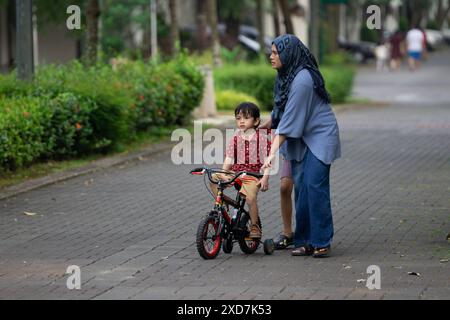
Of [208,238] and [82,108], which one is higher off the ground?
[82,108]

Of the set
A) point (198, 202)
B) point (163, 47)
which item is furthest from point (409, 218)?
point (163, 47)

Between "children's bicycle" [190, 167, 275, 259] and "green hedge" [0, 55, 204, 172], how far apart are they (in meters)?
4.88

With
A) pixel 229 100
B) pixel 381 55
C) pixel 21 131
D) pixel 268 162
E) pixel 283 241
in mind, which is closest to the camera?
pixel 268 162

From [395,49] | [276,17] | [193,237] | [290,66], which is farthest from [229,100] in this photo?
[395,49]

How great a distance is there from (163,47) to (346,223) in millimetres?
33897

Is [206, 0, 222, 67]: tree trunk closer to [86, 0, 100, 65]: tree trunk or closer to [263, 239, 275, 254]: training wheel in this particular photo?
[86, 0, 100, 65]: tree trunk

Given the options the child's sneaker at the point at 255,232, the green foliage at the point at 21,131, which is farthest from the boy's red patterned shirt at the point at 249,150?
the green foliage at the point at 21,131

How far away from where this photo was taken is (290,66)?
9477 millimetres

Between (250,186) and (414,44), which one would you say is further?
(414,44)

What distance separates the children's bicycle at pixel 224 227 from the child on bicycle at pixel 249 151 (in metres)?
0.06

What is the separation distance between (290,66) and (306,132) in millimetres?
540

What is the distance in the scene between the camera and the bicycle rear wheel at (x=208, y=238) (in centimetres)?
928

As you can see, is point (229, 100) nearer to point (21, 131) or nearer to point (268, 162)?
point (21, 131)

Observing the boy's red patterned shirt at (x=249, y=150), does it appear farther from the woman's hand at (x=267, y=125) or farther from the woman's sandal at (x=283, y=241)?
the woman's sandal at (x=283, y=241)
